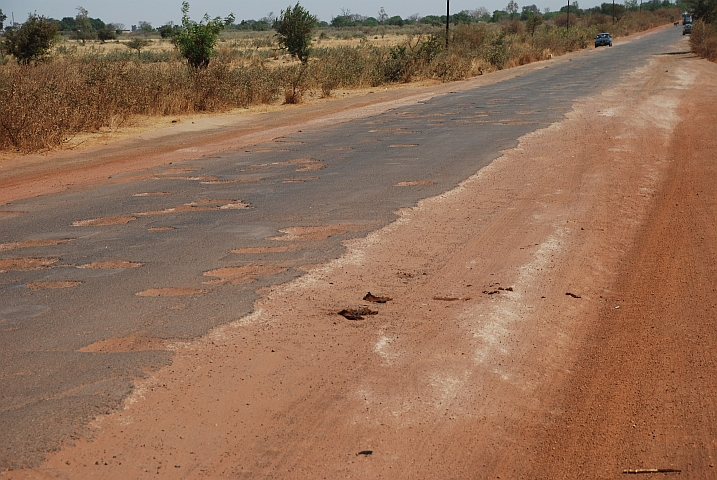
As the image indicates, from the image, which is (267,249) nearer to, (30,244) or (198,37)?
(30,244)

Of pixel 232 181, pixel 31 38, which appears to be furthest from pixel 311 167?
pixel 31 38

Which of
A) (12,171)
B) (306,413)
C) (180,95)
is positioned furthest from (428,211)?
(180,95)

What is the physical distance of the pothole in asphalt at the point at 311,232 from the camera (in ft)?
26.7

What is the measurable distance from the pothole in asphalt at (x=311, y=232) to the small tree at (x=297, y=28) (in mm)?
30311

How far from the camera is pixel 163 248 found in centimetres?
776

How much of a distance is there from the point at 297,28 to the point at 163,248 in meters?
31.6

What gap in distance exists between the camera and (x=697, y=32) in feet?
177

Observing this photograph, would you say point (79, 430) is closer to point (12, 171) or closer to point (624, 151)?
point (12, 171)

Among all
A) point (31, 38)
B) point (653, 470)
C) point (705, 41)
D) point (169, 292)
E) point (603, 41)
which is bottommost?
point (653, 470)

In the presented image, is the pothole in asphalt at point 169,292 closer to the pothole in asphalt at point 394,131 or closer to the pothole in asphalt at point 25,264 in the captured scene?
the pothole in asphalt at point 25,264

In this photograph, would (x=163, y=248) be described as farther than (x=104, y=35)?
No

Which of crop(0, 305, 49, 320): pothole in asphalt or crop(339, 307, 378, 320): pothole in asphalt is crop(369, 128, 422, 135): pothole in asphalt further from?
crop(0, 305, 49, 320): pothole in asphalt

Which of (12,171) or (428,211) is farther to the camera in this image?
(12,171)

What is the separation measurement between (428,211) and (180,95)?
570 inches
